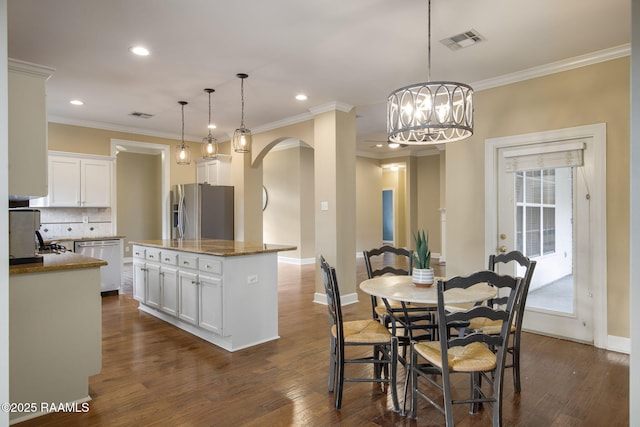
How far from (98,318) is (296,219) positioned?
21.3ft

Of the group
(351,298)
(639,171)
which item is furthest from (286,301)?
(639,171)

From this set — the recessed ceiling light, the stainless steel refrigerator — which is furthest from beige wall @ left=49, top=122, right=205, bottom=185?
the recessed ceiling light

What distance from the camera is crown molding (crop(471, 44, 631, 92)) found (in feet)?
11.3

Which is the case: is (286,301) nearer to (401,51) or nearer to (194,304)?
(194,304)

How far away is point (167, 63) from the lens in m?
3.81

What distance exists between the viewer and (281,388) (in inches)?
108

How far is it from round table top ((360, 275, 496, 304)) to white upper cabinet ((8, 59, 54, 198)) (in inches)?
90.2

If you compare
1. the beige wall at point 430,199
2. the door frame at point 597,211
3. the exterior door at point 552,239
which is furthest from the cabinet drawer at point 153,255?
the beige wall at point 430,199

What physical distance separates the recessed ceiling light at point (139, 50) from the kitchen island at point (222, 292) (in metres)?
1.87

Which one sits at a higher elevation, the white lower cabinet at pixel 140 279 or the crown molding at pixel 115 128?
the crown molding at pixel 115 128

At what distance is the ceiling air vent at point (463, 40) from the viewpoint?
3.18 metres

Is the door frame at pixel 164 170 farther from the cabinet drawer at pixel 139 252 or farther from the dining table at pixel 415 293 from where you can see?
the dining table at pixel 415 293

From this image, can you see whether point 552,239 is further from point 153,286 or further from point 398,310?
point 153,286

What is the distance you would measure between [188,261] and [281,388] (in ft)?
5.47
